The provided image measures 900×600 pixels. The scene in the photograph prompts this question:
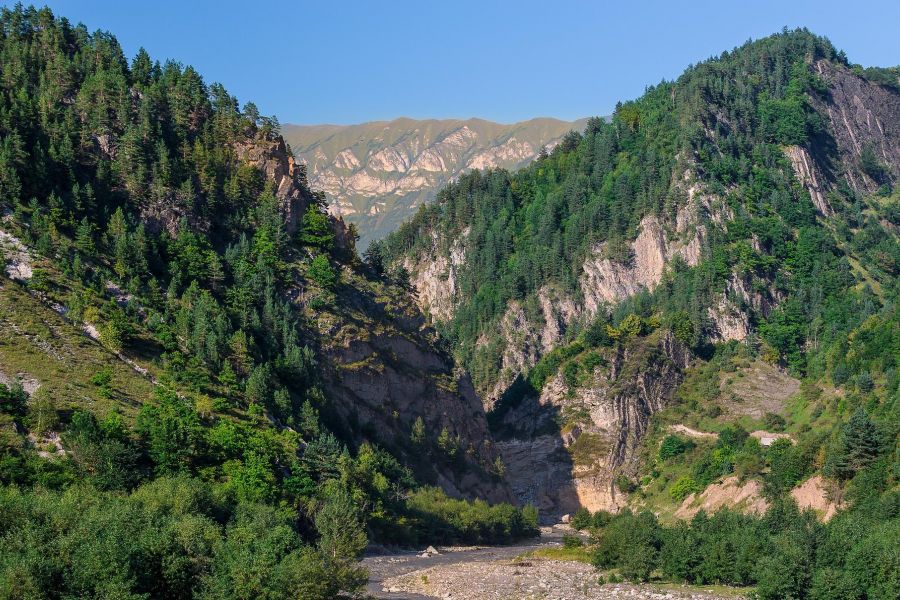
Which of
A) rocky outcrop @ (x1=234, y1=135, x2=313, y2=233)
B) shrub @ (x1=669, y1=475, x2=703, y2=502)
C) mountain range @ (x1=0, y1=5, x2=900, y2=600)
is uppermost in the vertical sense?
rocky outcrop @ (x1=234, y1=135, x2=313, y2=233)

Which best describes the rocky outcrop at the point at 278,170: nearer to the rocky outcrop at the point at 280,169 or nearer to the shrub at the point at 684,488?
the rocky outcrop at the point at 280,169

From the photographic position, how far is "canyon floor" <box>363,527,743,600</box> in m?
108

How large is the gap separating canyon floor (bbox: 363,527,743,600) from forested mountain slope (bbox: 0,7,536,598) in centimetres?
710

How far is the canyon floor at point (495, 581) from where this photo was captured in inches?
4257

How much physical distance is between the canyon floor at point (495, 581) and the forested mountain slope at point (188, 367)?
7.10m

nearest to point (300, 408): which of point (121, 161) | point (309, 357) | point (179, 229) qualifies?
point (309, 357)

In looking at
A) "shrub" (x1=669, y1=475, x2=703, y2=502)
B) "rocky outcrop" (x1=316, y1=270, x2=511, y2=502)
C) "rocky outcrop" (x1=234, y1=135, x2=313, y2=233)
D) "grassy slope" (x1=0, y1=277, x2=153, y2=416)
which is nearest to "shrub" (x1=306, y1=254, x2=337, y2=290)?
"rocky outcrop" (x1=316, y1=270, x2=511, y2=502)

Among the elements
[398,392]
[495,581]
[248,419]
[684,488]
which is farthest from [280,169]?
[495,581]

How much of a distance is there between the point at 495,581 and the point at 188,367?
44656 millimetres

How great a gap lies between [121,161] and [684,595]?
347ft

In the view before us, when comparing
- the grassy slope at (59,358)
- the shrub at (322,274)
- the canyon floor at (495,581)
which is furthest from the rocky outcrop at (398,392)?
the grassy slope at (59,358)

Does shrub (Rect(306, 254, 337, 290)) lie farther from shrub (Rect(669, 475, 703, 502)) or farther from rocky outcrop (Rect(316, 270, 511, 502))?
shrub (Rect(669, 475, 703, 502))

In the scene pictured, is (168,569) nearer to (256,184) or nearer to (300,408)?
(300,408)

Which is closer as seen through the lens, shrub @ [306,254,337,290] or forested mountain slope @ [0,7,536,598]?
forested mountain slope @ [0,7,536,598]
